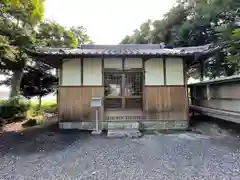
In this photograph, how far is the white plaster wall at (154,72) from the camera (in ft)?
20.0

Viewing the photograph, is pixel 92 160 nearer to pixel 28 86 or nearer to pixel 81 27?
pixel 28 86

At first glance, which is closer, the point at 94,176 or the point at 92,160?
the point at 94,176

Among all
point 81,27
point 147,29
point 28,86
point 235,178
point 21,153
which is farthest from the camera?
point 81,27

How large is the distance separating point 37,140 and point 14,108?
3.62 m

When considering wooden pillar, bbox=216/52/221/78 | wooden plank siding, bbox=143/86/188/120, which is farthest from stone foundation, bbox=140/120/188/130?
wooden pillar, bbox=216/52/221/78

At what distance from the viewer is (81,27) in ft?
57.1

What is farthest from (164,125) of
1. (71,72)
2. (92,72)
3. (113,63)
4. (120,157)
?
(71,72)

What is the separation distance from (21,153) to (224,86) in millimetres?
6009

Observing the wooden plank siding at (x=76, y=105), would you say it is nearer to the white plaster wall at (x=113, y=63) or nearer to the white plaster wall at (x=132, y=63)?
the white plaster wall at (x=113, y=63)

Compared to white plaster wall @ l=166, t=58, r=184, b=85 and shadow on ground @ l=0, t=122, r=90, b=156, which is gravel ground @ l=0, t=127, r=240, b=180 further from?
white plaster wall @ l=166, t=58, r=184, b=85

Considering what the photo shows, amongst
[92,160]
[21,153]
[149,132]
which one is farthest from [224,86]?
[21,153]

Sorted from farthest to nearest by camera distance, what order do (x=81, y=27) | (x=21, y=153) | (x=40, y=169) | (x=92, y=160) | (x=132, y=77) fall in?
(x=81, y=27) → (x=132, y=77) → (x=21, y=153) → (x=92, y=160) → (x=40, y=169)

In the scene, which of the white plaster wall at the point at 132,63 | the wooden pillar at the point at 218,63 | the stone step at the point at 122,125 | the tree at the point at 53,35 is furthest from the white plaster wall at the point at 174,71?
the tree at the point at 53,35

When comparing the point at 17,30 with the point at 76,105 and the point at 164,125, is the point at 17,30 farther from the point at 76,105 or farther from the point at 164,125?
the point at 164,125
